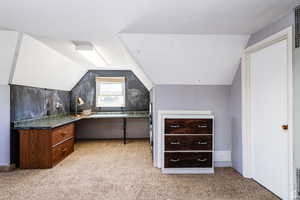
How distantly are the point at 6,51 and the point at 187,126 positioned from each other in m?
2.95

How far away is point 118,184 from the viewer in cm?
260

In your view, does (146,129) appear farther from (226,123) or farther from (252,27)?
(252,27)

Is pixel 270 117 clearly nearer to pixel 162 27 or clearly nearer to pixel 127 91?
pixel 162 27

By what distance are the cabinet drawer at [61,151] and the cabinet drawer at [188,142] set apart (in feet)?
6.59

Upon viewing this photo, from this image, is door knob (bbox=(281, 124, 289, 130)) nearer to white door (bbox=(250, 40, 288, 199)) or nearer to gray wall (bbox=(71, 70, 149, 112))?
white door (bbox=(250, 40, 288, 199))

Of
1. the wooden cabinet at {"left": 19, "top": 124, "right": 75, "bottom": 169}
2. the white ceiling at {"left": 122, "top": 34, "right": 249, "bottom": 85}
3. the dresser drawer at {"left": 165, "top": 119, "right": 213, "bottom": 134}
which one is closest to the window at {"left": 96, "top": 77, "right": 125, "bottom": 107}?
the wooden cabinet at {"left": 19, "top": 124, "right": 75, "bottom": 169}

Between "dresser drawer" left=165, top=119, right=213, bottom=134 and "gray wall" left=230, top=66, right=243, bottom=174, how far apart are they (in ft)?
1.48

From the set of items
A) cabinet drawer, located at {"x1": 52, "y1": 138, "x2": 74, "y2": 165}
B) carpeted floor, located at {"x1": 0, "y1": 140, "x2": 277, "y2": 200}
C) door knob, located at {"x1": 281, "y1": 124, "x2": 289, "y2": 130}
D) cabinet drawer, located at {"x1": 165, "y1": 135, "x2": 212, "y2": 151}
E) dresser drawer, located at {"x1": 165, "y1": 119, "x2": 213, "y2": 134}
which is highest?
door knob, located at {"x1": 281, "y1": 124, "x2": 289, "y2": 130}

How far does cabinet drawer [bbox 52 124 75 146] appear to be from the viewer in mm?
3260

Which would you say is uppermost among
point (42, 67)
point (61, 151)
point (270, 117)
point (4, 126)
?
point (42, 67)

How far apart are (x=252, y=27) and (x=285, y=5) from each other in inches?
22.3

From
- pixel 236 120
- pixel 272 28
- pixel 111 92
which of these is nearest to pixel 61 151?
pixel 111 92

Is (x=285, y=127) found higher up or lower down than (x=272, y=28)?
lower down

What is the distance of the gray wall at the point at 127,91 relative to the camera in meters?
5.52
